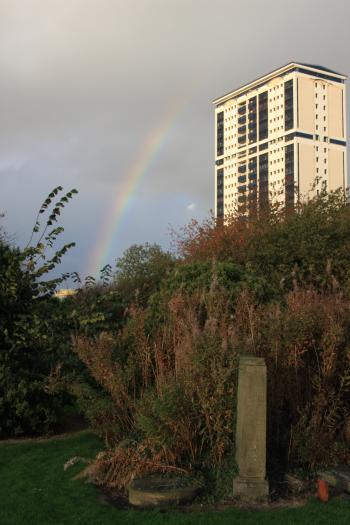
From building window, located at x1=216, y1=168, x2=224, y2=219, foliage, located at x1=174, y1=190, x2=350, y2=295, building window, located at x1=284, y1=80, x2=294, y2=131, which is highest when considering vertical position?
building window, located at x1=284, y1=80, x2=294, y2=131

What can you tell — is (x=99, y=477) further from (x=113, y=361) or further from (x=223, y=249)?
(x=223, y=249)

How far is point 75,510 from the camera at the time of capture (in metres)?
5.50

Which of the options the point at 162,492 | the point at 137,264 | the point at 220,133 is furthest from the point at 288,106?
the point at 162,492

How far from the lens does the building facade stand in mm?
120438

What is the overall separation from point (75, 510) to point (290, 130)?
123m

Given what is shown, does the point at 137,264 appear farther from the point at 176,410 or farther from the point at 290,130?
the point at 290,130

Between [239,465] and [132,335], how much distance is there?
118 inches

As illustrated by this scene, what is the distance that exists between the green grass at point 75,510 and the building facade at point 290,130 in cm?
11087

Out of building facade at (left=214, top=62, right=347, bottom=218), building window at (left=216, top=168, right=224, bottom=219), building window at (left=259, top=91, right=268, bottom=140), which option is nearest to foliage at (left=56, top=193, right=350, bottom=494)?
building facade at (left=214, top=62, right=347, bottom=218)

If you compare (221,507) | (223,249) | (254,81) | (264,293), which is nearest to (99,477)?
(221,507)

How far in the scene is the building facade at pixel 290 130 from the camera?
395 feet

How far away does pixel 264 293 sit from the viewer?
33.9ft

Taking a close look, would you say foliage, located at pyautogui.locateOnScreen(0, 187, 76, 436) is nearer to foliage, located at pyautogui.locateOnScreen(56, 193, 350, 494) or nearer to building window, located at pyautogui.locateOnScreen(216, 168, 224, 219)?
foliage, located at pyautogui.locateOnScreen(56, 193, 350, 494)

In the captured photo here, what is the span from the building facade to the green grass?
111 m
